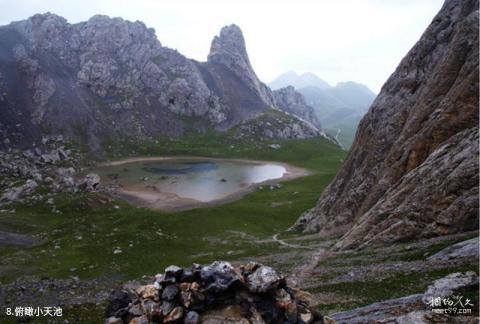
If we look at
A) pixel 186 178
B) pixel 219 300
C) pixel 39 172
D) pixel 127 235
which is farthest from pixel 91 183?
pixel 219 300

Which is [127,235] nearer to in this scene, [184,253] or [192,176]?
[184,253]

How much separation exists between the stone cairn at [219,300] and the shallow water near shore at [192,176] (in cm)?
8631

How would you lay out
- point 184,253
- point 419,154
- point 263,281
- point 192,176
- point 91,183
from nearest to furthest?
point 263,281, point 419,154, point 184,253, point 91,183, point 192,176

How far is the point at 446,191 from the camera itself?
128ft

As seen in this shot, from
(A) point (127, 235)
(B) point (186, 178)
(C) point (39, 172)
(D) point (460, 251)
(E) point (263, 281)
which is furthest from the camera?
(B) point (186, 178)

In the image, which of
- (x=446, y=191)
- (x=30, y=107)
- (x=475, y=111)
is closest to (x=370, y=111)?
(x=475, y=111)

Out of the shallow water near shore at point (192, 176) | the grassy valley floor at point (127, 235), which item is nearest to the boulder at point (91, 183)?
the grassy valley floor at point (127, 235)

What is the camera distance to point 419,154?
5134cm

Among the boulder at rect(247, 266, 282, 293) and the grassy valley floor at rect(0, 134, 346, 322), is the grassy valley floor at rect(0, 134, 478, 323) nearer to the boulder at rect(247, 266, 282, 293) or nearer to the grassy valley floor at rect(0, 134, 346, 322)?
the grassy valley floor at rect(0, 134, 346, 322)

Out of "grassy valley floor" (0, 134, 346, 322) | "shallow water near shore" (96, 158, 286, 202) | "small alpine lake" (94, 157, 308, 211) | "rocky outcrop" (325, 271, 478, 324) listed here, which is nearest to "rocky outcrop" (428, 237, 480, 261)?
"rocky outcrop" (325, 271, 478, 324)

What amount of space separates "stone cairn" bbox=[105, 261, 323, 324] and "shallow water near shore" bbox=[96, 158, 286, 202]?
8631cm

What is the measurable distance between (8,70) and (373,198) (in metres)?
194

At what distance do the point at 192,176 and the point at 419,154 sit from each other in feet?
355

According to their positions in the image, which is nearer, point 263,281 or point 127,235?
point 263,281
